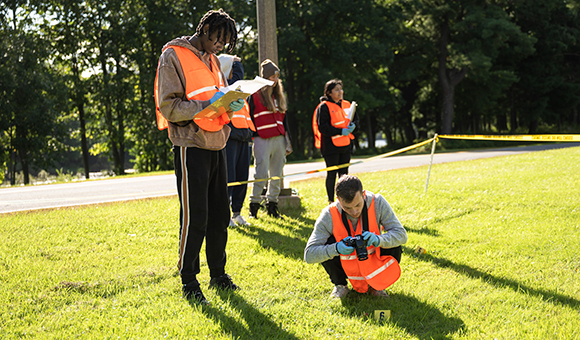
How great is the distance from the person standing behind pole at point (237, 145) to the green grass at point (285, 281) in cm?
49

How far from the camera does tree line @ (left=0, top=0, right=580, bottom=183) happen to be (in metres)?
25.9

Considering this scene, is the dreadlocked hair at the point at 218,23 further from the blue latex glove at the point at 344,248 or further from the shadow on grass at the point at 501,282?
the shadow on grass at the point at 501,282

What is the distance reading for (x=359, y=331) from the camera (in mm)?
3219

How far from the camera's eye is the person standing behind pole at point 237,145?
19.0 feet

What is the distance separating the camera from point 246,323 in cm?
337

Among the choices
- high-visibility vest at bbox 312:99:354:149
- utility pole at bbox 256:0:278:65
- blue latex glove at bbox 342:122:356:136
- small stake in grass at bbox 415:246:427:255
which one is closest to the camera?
small stake in grass at bbox 415:246:427:255

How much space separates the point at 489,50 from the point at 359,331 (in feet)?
103

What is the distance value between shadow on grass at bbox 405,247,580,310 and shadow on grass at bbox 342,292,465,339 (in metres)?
0.85

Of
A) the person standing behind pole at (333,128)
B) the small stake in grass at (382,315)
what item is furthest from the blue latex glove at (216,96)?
the person standing behind pole at (333,128)

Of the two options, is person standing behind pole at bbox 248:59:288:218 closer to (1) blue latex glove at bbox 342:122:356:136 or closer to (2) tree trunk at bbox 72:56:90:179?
(1) blue latex glove at bbox 342:122:356:136

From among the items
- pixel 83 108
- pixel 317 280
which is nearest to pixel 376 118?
pixel 83 108

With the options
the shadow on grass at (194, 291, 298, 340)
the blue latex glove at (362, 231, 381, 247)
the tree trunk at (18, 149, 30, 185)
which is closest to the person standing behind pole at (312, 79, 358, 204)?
the blue latex glove at (362, 231, 381, 247)

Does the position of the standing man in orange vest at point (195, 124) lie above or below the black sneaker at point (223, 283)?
above

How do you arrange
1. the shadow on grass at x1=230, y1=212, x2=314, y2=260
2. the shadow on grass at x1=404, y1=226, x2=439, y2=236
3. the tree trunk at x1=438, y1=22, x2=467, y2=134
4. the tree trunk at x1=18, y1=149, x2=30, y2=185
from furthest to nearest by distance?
the tree trunk at x1=438, y1=22, x2=467, y2=134, the tree trunk at x1=18, y1=149, x2=30, y2=185, the shadow on grass at x1=404, y1=226, x2=439, y2=236, the shadow on grass at x1=230, y1=212, x2=314, y2=260
